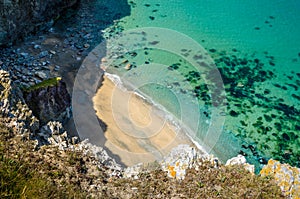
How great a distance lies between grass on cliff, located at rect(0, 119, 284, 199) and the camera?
9000 mm

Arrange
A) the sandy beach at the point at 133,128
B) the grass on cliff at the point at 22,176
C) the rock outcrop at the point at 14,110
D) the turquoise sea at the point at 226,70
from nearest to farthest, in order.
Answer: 1. the grass on cliff at the point at 22,176
2. the rock outcrop at the point at 14,110
3. the sandy beach at the point at 133,128
4. the turquoise sea at the point at 226,70

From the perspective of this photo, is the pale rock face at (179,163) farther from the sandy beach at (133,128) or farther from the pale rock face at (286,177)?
the sandy beach at (133,128)

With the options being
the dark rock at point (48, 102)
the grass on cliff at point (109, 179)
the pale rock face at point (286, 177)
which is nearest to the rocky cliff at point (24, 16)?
the dark rock at point (48, 102)

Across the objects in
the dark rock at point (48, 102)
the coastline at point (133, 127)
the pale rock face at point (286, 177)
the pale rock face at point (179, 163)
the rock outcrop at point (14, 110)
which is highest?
the rock outcrop at point (14, 110)

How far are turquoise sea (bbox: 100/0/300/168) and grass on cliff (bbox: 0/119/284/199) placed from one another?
683cm

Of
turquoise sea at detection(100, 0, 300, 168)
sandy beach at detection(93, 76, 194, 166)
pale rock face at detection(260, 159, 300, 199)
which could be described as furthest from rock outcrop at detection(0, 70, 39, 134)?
turquoise sea at detection(100, 0, 300, 168)

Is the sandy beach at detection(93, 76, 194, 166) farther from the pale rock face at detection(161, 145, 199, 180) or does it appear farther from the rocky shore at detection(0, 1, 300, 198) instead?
the pale rock face at detection(161, 145, 199, 180)

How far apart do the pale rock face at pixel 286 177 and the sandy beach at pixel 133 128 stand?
606 cm

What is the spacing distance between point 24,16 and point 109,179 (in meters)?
13.4

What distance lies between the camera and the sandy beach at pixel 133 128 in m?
16.0

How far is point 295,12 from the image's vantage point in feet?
93.1

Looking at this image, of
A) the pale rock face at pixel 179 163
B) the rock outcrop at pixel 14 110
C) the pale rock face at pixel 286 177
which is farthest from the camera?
the pale rock face at pixel 179 163

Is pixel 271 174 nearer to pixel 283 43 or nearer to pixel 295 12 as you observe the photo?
pixel 283 43

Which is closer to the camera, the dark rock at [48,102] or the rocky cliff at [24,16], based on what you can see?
the dark rock at [48,102]
